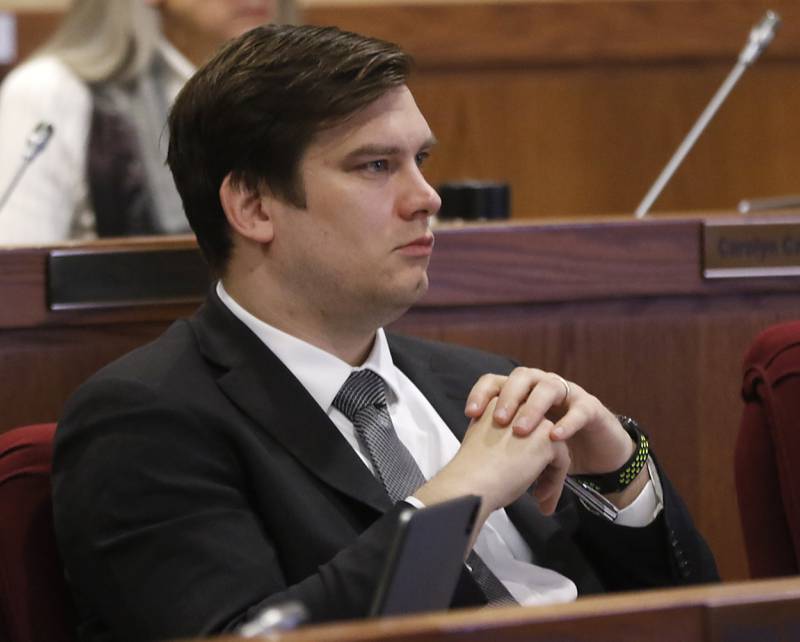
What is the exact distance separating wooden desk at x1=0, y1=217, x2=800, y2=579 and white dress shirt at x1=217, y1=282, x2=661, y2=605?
0.95ft

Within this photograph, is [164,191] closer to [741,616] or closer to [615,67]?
[615,67]

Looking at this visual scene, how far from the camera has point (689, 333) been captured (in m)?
1.79

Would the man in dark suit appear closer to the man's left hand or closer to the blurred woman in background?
the man's left hand

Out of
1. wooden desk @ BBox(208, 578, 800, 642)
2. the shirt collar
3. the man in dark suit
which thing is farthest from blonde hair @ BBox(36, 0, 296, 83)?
wooden desk @ BBox(208, 578, 800, 642)

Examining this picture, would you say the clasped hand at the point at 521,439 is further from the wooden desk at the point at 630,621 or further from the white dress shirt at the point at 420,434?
the wooden desk at the point at 630,621

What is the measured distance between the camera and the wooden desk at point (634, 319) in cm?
173

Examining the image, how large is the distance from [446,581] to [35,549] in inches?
20.7

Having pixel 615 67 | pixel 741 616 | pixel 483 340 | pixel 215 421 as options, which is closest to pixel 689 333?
pixel 483 340

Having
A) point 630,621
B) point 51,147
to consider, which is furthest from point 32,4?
point 630,621

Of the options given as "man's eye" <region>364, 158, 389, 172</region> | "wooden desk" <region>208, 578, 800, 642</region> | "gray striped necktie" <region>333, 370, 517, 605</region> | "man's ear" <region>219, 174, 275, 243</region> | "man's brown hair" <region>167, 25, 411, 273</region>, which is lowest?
"gray striped necktie" <region>333, 370, 517, 605</region>

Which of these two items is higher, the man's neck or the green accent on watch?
the man's neck

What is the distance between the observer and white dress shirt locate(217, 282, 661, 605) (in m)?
1.36

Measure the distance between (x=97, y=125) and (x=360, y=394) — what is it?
114 centimetres

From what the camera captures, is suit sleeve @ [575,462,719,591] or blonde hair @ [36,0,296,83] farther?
blonde hair @ [36,0,296,83]
